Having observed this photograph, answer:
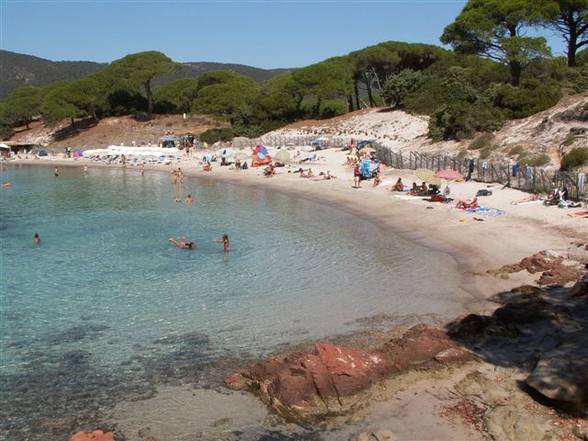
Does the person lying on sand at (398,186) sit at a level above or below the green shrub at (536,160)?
below

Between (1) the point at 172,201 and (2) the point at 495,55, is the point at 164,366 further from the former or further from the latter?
(2) the point at 495,55

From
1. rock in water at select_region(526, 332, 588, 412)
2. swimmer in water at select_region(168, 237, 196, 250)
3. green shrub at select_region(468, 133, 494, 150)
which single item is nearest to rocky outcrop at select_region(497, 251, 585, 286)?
rock in water at select_region(526, 332, 588, 412)

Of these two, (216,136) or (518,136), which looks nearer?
(518,136)

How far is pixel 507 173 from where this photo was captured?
96.4ft

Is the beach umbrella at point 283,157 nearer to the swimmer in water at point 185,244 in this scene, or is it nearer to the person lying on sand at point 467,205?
the person lying on sand at point 467,205

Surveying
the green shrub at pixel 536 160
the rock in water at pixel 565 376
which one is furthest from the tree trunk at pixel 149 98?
the rock in water at pixel 565 376

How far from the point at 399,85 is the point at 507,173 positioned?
33.0m

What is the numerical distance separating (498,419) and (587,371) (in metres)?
1.57

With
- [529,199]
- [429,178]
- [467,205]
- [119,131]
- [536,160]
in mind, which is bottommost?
[467,205]

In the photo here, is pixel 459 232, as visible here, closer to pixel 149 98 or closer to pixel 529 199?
pixel 529 199

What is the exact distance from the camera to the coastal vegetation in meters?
42.6

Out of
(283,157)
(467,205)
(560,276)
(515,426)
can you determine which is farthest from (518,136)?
(515,426)

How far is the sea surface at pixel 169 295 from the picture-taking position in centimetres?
1155

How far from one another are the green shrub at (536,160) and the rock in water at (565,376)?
22480mm
